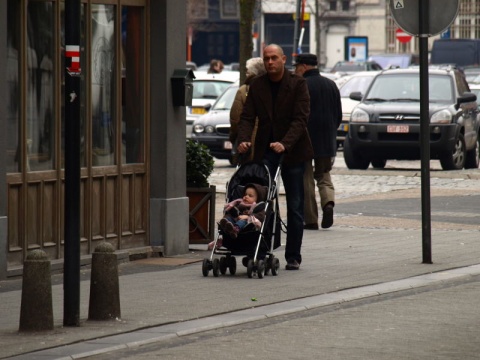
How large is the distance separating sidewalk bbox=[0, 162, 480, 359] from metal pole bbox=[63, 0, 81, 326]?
20cm

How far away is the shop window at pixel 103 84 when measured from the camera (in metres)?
12.3

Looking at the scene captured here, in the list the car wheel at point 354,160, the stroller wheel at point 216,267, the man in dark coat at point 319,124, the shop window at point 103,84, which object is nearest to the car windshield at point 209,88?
the car wheel at point 354,160

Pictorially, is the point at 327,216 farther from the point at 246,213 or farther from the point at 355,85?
the point at 355,85

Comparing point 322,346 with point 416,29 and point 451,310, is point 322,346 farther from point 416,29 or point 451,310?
point 416,29

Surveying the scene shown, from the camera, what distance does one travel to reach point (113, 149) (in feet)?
41.3

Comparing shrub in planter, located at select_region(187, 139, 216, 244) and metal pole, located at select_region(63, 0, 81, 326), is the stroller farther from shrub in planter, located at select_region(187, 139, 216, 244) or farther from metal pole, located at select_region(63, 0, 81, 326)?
metal pole, located at select_region(63, 0, 81, 326)

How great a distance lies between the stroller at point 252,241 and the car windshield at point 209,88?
68.5 feet

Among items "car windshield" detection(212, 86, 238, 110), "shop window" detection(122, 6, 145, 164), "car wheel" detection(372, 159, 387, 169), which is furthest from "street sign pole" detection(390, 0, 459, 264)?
"car windshield" detection(212, 86, 238, 110)

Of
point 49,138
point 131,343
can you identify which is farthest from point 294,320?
point 49,138

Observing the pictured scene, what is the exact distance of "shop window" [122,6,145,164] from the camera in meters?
12.7

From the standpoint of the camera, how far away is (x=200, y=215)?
14.0m

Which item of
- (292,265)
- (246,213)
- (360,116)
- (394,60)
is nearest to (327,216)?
(292,265)

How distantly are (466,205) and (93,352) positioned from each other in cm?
1127

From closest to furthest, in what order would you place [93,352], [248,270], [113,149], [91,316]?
[93,352]
[91,316]
[248,270]
[113,149]
